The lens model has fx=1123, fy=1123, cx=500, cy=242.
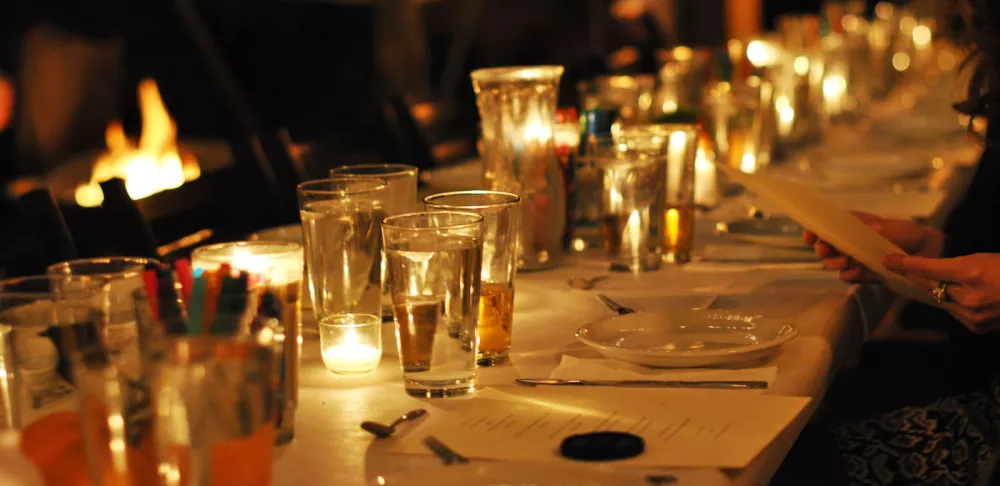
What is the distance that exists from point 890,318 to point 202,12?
453 cm

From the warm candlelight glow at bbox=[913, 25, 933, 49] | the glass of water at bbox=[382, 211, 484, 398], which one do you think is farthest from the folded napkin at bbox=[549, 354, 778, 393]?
the warm candlelight glow at bbox=[913, 25, 933, 49]

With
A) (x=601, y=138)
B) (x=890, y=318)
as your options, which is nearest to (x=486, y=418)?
(x=601, y=138)

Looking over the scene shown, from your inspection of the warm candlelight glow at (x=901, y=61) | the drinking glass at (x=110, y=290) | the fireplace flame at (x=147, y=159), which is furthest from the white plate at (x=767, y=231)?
the warm candlelight glow at (x=901, y=61)

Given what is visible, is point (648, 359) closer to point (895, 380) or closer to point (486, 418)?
point (486, 418)

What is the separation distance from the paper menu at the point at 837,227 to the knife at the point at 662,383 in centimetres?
39

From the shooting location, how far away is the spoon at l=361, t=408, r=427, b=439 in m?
0.98

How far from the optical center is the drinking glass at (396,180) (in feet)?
4.76

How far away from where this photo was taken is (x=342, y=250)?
1260 millimetres

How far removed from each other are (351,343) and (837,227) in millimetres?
654

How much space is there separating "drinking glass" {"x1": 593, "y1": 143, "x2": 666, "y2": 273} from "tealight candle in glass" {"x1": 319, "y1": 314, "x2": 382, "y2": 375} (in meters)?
0.56

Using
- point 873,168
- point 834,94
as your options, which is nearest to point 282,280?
point 873,168

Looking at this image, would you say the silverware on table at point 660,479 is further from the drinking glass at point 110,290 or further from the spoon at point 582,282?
the spoon at point 582,282

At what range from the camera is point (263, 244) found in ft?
3.73

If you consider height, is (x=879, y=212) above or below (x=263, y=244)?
below
